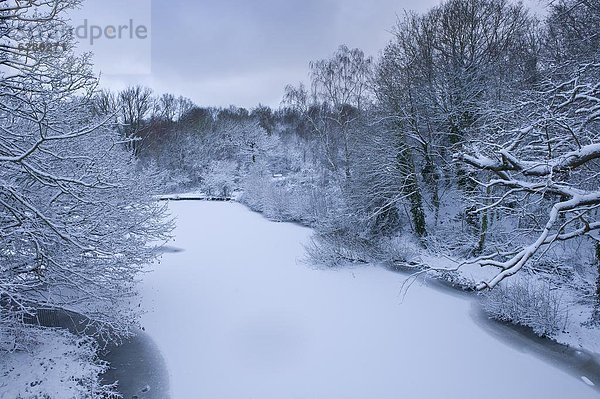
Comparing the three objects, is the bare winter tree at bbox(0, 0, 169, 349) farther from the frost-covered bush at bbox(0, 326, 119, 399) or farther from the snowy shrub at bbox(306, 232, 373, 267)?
the snowy shrub at bbox(306, 232, 373, 267)

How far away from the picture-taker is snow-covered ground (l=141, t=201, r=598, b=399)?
20.0ft

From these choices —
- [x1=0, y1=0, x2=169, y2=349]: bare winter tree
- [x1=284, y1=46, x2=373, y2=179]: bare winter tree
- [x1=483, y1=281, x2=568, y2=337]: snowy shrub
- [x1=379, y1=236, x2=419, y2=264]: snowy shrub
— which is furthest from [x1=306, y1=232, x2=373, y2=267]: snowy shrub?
[x1=284, y1=46, x2=373, y2=179]: bare winter tree

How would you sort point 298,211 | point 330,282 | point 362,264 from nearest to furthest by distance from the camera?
point 330,282, point 362,264, point 298,211

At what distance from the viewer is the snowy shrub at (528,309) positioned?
26.5 feet

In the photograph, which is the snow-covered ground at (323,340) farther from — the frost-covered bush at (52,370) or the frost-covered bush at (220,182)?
the frost-covered bush at (220,182)

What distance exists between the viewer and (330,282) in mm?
11836

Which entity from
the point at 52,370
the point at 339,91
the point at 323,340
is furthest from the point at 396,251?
the point at 339,91

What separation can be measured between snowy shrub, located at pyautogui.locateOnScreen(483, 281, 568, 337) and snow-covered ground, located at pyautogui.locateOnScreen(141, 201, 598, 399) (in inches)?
31.4

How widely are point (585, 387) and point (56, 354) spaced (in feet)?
32.9

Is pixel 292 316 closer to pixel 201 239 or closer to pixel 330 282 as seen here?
pixel 330 282

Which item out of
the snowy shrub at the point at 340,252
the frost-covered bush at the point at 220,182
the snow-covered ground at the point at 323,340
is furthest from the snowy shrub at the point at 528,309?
the frost-covered bush at the point at 220,182

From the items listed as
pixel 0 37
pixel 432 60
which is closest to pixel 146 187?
pixel 0 37

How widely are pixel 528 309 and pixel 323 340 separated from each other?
525 centimetres

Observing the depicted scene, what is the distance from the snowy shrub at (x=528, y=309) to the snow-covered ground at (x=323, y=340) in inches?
31.4
